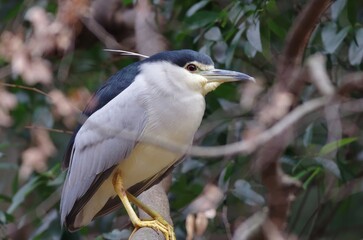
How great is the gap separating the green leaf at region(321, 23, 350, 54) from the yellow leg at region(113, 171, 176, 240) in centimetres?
94

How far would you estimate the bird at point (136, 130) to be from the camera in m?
2.71

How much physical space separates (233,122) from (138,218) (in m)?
0.81

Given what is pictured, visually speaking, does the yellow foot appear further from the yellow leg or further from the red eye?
the red eye

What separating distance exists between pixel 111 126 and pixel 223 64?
0.83m

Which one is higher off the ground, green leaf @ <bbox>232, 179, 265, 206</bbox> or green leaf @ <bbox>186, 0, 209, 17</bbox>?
green leaf @ <bbox>186, 0, 209, 17</bbox>

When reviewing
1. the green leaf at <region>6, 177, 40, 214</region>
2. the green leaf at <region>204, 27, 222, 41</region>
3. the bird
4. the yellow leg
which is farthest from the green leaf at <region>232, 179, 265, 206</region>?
the green leaf at <region>6, 177, 40, 214</region>

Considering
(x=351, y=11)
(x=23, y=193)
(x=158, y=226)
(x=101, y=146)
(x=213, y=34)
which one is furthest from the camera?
(x=23, y=193)

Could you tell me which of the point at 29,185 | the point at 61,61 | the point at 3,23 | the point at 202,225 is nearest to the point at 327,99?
the point at 202,225

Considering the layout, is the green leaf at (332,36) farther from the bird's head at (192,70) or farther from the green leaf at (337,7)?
the bird's head at (192,70)

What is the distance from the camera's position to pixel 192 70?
9.34ft

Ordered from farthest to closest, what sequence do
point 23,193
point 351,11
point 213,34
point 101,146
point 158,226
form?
point 23,193 → point 213,34 → point 351,11 → point 101,146 → point 158,226

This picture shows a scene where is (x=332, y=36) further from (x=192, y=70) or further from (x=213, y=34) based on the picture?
(x=192, y=70)

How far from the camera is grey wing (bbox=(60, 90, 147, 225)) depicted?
8.98ft

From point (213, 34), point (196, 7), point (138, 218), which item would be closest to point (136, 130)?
point (138, 218)
